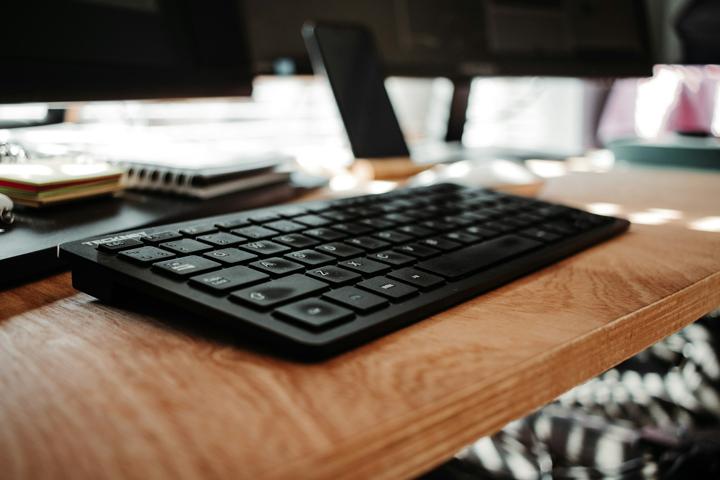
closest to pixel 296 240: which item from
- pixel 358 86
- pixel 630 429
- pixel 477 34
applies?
pixel 358 86

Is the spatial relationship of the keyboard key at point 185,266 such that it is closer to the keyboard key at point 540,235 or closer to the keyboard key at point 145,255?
the keyboard key at point 145,255

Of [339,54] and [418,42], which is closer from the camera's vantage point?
[339,54]

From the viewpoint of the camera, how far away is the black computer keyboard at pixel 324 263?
298 millimetres

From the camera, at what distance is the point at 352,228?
0.45 meters

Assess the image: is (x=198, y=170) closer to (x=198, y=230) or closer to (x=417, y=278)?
(x=198, y=230)

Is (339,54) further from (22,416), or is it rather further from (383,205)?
(22,416)

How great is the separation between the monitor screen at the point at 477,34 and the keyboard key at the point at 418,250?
597 millimetres

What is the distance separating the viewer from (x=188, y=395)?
25cm

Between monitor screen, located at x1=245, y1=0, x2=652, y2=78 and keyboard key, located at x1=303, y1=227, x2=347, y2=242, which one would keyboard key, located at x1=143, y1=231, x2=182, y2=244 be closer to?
keyboard key, located at x1=303, y1=227, x2=347, y2=242

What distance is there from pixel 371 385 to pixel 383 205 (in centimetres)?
31

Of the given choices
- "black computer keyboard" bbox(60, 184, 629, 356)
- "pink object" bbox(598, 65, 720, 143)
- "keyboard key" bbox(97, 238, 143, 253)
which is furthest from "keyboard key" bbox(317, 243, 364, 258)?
"pink object" bbox(598, 65, 720, 143)

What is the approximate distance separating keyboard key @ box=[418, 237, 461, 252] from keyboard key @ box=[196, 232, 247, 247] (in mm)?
126

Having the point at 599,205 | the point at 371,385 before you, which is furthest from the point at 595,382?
the point at 371,385

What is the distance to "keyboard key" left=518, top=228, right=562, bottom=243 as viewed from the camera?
0.48 metres
